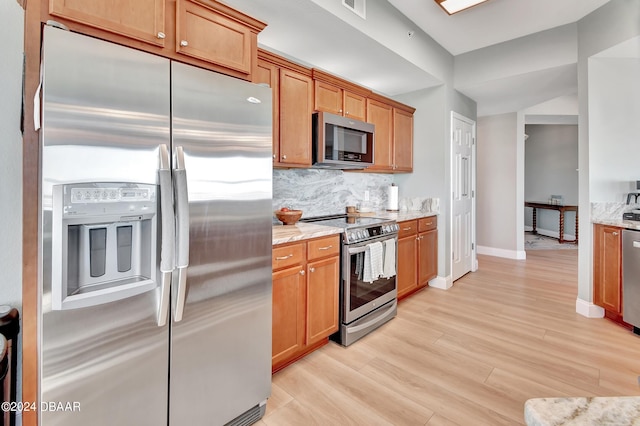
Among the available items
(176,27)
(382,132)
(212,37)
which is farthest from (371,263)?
(176,27)

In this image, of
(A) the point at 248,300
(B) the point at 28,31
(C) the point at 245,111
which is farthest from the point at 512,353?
(B) the point at 28,31

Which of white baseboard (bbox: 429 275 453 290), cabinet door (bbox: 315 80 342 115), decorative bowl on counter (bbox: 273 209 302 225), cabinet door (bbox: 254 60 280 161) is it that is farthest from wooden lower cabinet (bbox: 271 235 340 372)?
white baseboard (bbox: 429 275 453 290)

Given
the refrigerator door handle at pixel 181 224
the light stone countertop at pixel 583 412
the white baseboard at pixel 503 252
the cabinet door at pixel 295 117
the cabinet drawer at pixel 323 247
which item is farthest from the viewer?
the white baseboard at pixel 503 252

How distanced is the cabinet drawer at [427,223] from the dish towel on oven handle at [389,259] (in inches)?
31.0

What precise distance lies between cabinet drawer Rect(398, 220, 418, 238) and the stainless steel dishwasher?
1.81 metres

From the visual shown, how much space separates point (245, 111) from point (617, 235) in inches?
136

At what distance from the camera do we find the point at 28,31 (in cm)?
106

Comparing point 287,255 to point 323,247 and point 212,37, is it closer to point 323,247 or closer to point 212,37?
point 323,247

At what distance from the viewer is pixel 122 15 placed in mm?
1242

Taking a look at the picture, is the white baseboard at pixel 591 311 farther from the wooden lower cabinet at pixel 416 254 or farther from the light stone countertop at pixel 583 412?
the light stone countertop at pixel 583 412

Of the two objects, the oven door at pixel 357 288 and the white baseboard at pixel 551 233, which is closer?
the oven door at pixel 357 288

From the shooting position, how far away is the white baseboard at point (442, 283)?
3.84m

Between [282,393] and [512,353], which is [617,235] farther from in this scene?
[282,393]

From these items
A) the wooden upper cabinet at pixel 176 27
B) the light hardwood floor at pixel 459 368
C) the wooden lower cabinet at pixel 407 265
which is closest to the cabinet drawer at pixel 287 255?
the light hardwood floor at pixel 459 368
